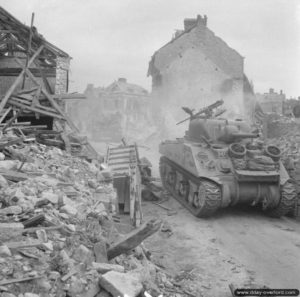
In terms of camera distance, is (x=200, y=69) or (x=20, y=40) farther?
(x=200, y=69)

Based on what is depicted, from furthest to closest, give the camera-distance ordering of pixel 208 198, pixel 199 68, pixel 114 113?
pixel 114 113 < pixel 199 68 < pixel 208 198

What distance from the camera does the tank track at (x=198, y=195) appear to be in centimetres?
1022

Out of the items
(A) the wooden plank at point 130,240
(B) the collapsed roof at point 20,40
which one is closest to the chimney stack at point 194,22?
(B) the collapsed roof at point 20,40

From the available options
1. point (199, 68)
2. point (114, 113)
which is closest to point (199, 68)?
point (199, 68)

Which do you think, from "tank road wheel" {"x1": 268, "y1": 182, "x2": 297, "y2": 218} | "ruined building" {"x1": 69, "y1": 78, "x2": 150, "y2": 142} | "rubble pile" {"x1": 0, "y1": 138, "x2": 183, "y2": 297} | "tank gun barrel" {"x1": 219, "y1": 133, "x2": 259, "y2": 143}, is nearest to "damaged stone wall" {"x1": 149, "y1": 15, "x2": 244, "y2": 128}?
"ruined building" {"x1": 69, "y1": 78, "x2": 150, "y2": 142}

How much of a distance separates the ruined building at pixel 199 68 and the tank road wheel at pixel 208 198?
65.7 ft

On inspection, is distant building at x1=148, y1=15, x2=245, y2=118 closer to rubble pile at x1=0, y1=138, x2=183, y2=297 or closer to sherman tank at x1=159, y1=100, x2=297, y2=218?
sherman tank at x1=159, y1=100, x2=297, y2=218

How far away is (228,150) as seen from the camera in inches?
440

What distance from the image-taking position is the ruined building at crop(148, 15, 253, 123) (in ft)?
98.7

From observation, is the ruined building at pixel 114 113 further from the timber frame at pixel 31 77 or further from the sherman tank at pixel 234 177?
the sherman tank at pixel 234 177

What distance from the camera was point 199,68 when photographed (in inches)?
1196

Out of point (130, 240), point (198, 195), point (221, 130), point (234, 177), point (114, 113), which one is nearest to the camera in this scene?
point (130, 240)

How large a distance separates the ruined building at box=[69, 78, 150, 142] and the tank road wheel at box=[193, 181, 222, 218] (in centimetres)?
3308

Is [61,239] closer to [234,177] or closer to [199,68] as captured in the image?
[234,177]
